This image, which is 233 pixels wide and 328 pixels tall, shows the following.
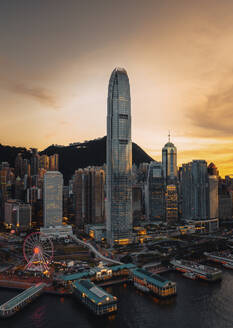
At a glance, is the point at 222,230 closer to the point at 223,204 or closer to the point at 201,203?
the point at 201,203

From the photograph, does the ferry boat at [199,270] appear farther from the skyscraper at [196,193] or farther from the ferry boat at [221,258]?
the skyscraper at [196,193]

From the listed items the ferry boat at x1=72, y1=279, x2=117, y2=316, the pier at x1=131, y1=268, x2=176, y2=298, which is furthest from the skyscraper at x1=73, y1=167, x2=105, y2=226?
the ferry boat at x1=72, y1=279, x2=117, y2=316

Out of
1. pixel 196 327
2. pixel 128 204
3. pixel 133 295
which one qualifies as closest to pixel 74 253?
pixel 128 204

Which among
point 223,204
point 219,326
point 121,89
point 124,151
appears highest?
point 121,89

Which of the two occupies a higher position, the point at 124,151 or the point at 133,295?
the point at 124,151

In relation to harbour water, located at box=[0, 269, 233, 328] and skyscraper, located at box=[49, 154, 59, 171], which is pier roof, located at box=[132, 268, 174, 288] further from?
skyscraper, located at box=[49, 154, 59, 171]

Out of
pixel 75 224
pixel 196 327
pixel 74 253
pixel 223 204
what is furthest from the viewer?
pixel 223 204

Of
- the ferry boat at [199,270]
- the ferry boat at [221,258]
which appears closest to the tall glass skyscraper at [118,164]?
the ferry boat at [221,258]
